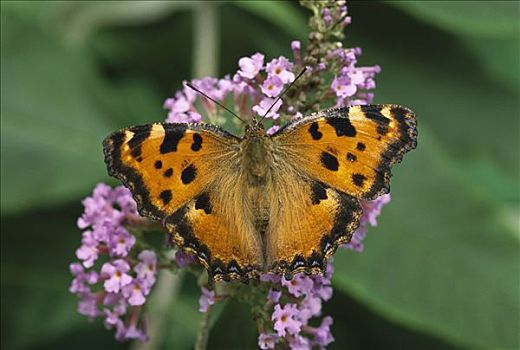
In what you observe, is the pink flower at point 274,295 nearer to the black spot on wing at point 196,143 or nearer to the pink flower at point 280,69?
the black spot on wing at point 196,143

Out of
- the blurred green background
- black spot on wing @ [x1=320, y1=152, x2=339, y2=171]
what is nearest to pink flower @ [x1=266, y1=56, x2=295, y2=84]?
black spot on wing @ [x1=320, y1=152, x2=339, y2=171]

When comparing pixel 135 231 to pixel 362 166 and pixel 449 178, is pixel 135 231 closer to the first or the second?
pixel 362 166

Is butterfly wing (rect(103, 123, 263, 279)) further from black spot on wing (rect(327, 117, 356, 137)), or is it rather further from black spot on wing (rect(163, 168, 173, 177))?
black spot on wing (rect(327, 117, 356, 137))

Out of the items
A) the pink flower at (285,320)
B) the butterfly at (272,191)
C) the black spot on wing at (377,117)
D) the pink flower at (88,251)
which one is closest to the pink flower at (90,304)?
the pink flower at (88,251)

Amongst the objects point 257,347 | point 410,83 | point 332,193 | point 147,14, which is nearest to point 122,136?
point 332,193

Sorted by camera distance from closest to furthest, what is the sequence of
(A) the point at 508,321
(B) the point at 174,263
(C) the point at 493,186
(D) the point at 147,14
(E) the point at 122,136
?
(E) the point at 122,136 → (B) the point at 174,263 → (A) the point at 508,321 → (C) the point at 493,186 → (D) the point at 147,14

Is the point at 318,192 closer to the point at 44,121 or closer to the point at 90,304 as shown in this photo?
the point at 90,304
